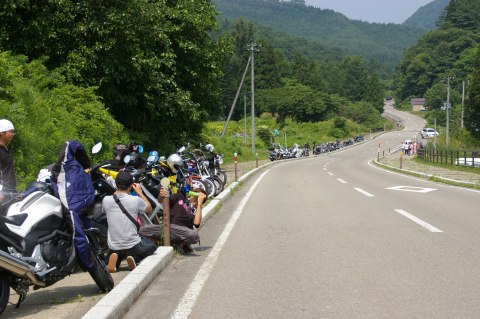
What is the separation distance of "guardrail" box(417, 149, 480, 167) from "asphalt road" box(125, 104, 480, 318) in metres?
20.2

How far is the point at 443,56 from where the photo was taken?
152750 millimetres

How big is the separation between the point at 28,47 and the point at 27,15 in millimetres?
1345

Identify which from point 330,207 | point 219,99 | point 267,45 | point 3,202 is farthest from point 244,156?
point 267,45

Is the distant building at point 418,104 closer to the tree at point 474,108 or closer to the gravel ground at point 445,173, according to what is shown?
the tree at point 474,108

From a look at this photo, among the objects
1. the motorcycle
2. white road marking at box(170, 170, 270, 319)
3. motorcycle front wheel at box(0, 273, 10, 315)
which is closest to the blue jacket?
the motorcycle

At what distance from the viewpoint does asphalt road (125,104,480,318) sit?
507cm

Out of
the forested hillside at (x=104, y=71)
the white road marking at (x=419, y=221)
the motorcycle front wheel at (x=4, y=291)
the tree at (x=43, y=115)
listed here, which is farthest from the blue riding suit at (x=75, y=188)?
the white road marking at (x=419, y=221)

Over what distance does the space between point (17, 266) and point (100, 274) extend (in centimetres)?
109

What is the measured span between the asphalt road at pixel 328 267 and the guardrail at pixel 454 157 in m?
20.2

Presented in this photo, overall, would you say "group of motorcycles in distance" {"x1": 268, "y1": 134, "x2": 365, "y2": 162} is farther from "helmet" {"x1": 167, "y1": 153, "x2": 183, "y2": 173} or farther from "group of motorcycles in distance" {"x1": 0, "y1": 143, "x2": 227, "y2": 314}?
"group of motorcycles in distance" {"x1": 0, "y1": 143, "x2": 227, "y2": 314}

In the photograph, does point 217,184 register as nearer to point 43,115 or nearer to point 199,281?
point 43,115

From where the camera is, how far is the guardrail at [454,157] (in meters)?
30.8

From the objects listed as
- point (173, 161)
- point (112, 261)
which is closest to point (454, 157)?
point (173, 161)

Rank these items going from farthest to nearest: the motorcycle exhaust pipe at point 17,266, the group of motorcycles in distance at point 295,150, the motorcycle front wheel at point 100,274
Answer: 1. the group of motorcycles in distance at point 295,150
2. the motorcycle front wheel at point 100,274
3. the motorcycle exhaust pipe at point 17,266
